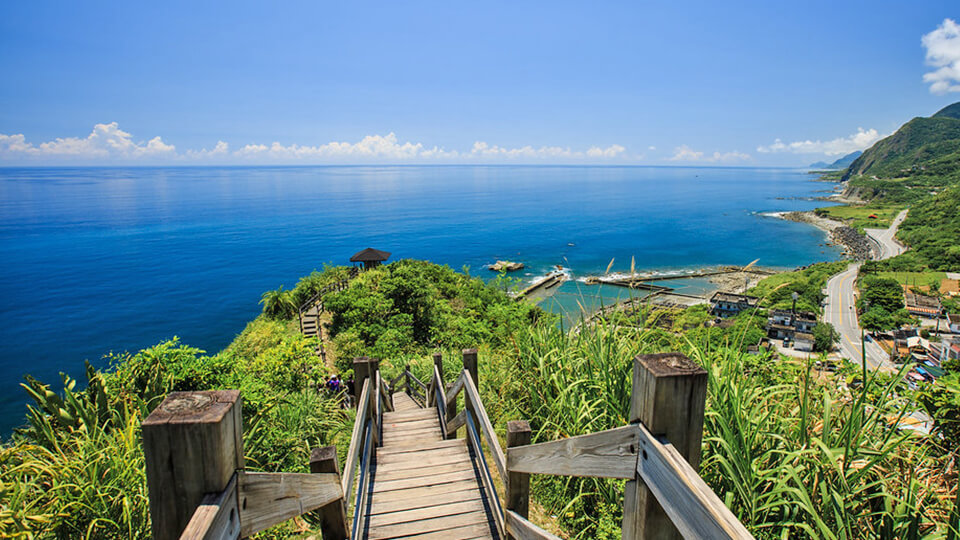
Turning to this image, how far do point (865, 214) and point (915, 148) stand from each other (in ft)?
440

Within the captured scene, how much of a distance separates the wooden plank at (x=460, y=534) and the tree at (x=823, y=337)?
34.5 m

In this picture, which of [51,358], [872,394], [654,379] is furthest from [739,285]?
[51,358]

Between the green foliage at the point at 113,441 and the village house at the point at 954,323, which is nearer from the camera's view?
the green foliage at the point at 113,441

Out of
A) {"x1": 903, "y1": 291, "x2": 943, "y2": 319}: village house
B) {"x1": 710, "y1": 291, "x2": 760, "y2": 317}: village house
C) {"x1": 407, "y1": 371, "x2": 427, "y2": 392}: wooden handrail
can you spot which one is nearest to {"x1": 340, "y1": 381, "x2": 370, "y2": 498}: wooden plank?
{"x1": 407, "y1": 371, "x2": 427, "y2": 392}: wooden handrail

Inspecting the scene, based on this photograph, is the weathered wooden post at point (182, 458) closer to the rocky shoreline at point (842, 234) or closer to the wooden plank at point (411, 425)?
the wooden plank at point (411, 425)

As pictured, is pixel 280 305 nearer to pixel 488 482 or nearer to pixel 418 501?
pixel 418 501

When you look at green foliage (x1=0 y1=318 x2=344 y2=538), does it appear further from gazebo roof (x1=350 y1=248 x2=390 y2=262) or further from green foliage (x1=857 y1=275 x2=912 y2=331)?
green foliage (x1=857 y1=275 x2=912 y2=331)

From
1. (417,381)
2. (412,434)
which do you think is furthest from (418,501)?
(417,381)

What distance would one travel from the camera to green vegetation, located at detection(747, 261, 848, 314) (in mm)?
36438

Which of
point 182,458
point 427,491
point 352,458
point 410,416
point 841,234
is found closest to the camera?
point 182,458

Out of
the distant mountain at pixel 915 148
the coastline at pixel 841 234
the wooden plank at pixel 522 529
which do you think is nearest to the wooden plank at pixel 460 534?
the wooden plank at pixel 522 529

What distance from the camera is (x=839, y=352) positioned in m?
29.9

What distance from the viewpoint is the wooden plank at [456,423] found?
4.16 m

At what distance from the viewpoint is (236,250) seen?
54750mm
